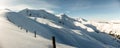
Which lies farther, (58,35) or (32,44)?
(58,35)

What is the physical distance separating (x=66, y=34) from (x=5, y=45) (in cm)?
8323

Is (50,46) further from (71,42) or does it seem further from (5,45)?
(71,42)

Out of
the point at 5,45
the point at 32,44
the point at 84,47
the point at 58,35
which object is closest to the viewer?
the point at 5,45

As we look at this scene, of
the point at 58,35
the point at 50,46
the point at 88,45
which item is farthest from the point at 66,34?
the point at 50,46

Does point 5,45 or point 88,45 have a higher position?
point 5,45

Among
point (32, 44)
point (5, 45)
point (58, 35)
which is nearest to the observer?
point (5, 45)

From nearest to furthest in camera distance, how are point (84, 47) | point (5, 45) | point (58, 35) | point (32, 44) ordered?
point (5, 45)
point (32, 44)
point (84, 47)
point (58, 35)

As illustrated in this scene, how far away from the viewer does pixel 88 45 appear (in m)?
104

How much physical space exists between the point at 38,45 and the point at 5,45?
638 centimetres

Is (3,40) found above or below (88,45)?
above

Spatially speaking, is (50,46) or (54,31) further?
(54,31)

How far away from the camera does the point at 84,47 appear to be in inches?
3994

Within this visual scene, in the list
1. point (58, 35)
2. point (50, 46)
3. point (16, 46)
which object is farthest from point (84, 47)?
point (16, 46)

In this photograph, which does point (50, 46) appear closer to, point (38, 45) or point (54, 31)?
point (38, 45)
